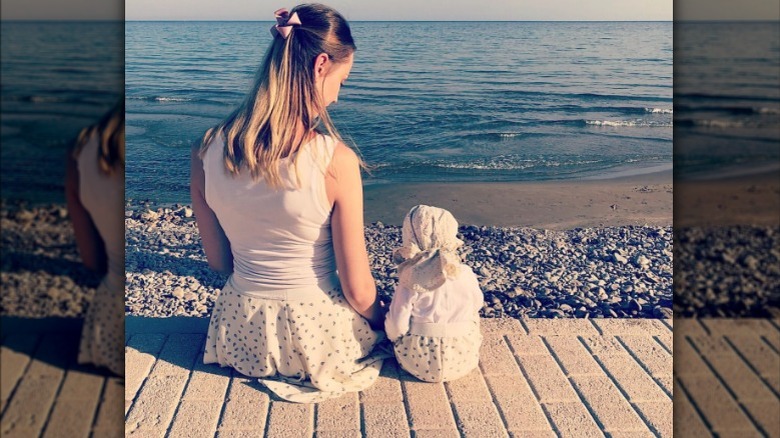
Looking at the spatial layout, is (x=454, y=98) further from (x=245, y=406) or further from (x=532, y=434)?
(x=532, y=434)

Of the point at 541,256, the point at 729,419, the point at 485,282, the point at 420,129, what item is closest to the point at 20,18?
the point at 729,419

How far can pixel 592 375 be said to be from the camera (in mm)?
3342

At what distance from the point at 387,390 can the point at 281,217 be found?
2.73ft

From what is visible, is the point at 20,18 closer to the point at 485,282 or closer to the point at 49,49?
the point at 49,49

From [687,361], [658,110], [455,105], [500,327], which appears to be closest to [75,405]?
[687,361]

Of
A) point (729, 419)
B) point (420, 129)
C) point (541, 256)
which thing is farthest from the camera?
point (420, 129)

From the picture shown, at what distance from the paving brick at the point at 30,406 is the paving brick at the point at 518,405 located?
204 centimetres

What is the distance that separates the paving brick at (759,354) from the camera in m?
1.37

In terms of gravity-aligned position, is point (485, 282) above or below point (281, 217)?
below

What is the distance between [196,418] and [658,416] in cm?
176

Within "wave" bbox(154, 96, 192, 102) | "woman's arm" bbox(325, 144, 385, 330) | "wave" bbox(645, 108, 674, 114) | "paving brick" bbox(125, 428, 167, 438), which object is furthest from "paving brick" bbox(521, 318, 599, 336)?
"wave" bbox(154, 96, 192, 102)

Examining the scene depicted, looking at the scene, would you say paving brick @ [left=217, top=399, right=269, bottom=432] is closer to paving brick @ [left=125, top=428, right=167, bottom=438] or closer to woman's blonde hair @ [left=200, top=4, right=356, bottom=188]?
paving brick @ [left=125, top=428, right=167, bottom=438]

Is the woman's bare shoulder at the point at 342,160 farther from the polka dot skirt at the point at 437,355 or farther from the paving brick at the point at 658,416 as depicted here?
the paving brick at the point at 658,416

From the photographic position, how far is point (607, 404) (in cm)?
309
